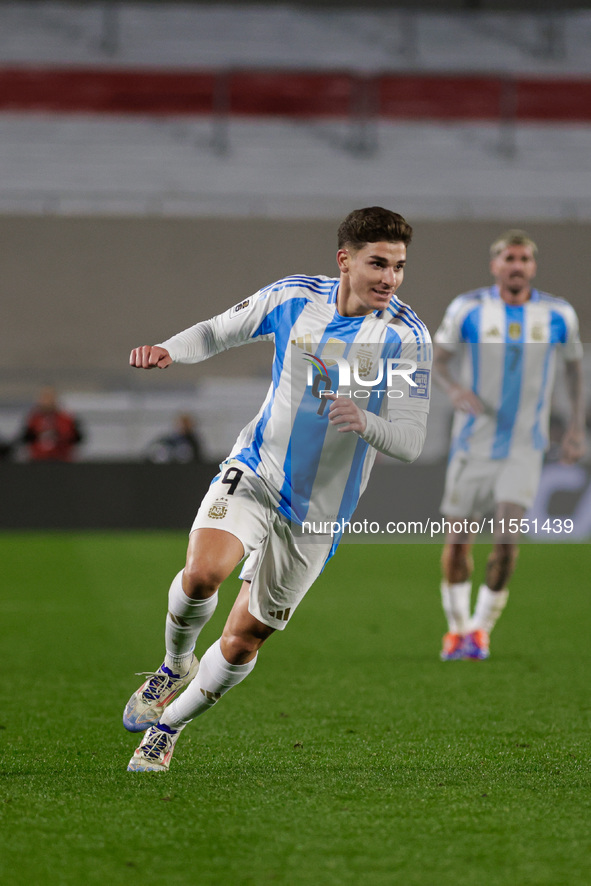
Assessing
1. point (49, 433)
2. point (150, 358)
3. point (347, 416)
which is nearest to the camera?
point (347, 416)

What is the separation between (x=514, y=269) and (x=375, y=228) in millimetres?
2861

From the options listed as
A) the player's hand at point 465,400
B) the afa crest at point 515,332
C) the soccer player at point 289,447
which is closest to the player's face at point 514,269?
the afa crest at point 515,332

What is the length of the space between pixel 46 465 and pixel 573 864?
36.4ft

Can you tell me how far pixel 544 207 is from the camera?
17.8 m

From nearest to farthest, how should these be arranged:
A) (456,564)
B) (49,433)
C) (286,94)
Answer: (456,564) → (49,433) → (286,94)

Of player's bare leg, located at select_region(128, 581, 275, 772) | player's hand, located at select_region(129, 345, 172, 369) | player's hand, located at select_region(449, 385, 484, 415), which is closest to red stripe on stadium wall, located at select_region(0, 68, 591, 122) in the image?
player's hand, located at select_region(449, 385, 484, 415)

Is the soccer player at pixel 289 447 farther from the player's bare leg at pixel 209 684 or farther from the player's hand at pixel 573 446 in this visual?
the player's hand at pixel 573 446

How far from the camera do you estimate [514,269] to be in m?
6.40

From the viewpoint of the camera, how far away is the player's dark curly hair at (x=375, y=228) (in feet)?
12.2

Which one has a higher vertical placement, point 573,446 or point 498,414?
point 498,414

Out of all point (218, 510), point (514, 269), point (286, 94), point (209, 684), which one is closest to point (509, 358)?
point (514, 269)

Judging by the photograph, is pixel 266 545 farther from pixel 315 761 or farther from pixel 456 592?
pixel 456 592

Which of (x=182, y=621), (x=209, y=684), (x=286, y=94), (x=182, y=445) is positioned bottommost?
(x=182, y=445)

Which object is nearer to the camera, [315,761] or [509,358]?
[315,761]
